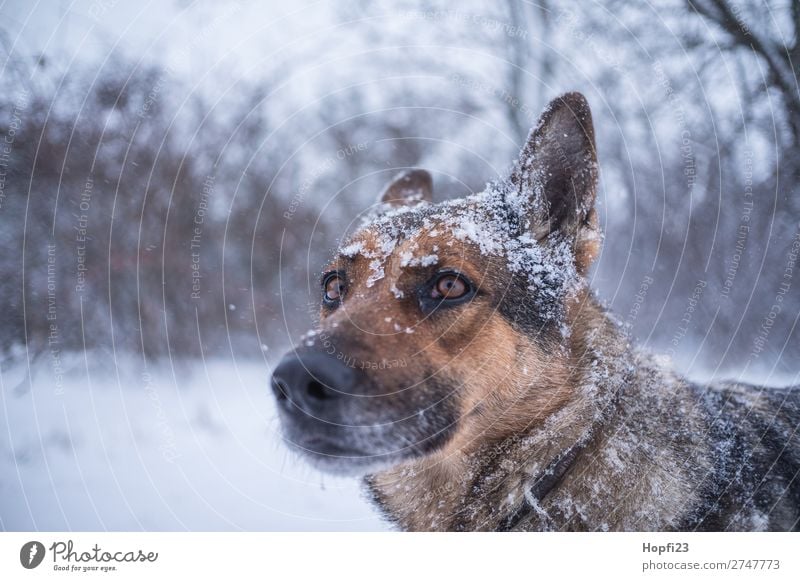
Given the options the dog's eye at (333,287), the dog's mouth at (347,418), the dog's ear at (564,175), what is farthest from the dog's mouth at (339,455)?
the dog's ear at (564,175)

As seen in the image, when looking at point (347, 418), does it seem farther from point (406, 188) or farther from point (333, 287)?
point (406, 188)

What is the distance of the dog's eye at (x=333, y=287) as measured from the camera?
271cm

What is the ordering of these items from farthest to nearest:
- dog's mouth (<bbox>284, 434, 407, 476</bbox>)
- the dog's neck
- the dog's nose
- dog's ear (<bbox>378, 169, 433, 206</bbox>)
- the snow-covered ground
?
dog's ear (<bbox>378, 169, 433, 206</bbox>)
the snow-covered ground
the dog's neck
dog's mouth (<bbox>284, 434, 407, 476</bbox>)
the dog's nose

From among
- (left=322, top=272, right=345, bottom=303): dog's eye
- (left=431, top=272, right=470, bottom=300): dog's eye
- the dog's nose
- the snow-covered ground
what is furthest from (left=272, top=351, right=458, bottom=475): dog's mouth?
(left=322, top=272, right=345, bottom=303): dog's eye

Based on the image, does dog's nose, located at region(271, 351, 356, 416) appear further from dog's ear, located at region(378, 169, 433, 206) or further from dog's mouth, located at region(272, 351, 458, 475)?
dog's ear, located at region(378, 169, 433, 206)

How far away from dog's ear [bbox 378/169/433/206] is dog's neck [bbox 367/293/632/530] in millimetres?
1377

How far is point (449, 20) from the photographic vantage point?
321 cm

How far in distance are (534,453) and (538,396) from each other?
→ 27cm

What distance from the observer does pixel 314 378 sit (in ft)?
6.29

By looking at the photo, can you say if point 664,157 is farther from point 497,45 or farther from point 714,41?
point 497,45

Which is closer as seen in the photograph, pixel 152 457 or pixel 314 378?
pixel 314 378

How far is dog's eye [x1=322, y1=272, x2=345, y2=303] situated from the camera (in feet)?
8.88

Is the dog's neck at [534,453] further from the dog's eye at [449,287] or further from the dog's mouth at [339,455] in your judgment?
the dog's eye at [449,287]

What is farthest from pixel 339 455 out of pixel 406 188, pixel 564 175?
pixel 406 188
